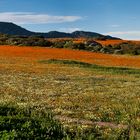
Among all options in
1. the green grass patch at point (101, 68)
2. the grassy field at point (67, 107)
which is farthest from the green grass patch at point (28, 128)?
the green grass patch at point (101, 68)

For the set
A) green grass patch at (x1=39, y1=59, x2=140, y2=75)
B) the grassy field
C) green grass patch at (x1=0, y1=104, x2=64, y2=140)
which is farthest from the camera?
green grass patch at (x1=39, y1=59, x2=140, y2=75)

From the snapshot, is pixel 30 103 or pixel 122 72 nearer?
pixel 30 103

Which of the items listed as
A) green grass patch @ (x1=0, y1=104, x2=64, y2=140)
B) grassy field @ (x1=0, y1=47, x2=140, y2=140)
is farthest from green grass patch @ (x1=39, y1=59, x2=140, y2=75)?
green grass patch @ (x1=0, y1=104, x2=64, y2=140)

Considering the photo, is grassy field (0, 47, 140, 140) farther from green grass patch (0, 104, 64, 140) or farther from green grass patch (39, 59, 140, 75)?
green grass patch (39, 59, 140, 75)

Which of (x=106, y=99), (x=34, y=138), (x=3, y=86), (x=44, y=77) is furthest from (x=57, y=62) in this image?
(x=34, y=138)

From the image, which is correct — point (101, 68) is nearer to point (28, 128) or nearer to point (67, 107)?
point (67, 107)

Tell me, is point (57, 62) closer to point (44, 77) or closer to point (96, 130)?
point (44, 77)

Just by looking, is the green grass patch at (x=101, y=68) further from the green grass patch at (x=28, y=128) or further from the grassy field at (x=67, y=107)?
the green grass patch at (x=28, y=128)

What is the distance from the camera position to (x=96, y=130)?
20.4m

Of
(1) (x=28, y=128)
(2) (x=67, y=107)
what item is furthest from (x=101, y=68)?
(1) (x=28, y=128)

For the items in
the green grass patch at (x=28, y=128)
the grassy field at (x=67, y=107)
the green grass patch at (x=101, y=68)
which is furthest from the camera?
the green grass patch at (x=101, y=68)

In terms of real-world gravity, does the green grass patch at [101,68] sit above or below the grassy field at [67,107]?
below

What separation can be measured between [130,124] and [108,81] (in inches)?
842

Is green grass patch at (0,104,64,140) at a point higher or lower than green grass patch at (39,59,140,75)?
higher
